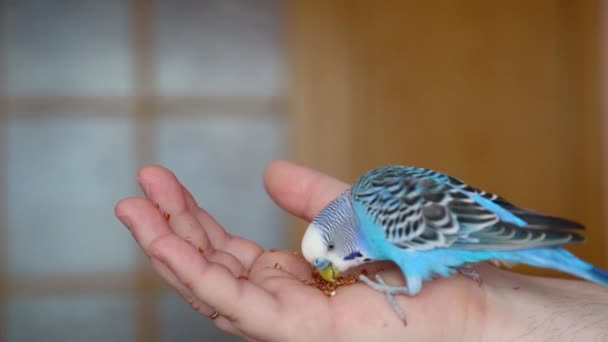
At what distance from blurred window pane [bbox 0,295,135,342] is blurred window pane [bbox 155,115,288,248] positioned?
665 mm

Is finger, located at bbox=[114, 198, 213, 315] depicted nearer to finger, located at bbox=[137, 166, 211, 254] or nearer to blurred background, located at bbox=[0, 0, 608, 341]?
finger, located at bbox=[137, 166, 211, 254]

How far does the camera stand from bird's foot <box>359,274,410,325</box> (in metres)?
1.22

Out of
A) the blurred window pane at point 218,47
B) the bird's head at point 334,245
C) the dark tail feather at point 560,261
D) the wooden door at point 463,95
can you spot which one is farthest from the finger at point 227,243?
the blurred window pane at point 218,47

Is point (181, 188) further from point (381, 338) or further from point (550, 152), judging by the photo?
point (550, 152)

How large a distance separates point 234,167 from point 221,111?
300 millimetres

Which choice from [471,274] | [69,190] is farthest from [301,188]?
[69,190]

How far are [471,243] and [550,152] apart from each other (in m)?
2.20

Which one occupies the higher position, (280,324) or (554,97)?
(554,97)

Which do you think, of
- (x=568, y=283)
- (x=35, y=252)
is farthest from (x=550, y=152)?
(x=35, y=252)

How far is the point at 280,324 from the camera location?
1.10 m

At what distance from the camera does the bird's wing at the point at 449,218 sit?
1133 mm

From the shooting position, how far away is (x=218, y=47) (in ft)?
9.92

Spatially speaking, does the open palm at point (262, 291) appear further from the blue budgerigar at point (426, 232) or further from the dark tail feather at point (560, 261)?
the dark tail feather at point (560, 261)

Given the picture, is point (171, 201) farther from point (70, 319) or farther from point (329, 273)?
point (70, 319)
